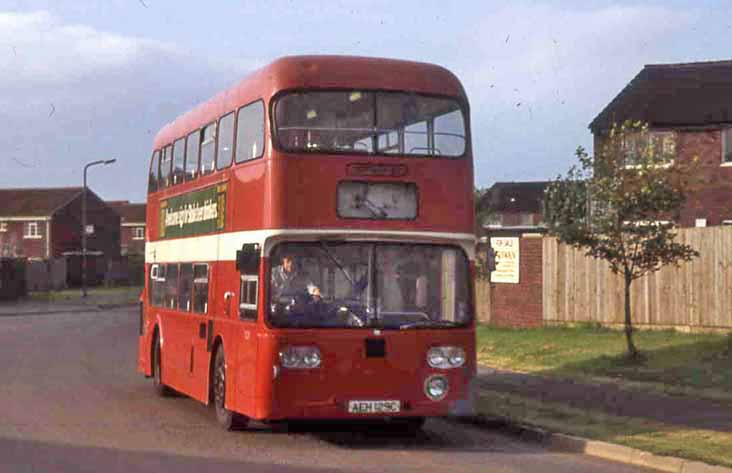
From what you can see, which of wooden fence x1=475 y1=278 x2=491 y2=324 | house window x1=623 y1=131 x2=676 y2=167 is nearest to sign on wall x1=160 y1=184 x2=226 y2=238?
house window x1=623 y1=131 x2=676 y2=167

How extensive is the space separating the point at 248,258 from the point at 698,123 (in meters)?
28.5

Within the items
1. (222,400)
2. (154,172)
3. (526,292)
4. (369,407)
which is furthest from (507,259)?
(369,407)

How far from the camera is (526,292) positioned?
1212 inches

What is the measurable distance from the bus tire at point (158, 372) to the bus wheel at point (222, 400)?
4036mm

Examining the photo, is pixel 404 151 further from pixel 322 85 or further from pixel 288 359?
pixel 288 359

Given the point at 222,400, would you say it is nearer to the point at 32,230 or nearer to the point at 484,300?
the point at 484,300

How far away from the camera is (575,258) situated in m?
29.1

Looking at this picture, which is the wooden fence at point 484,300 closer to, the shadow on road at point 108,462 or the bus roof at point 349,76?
the bus roof at point 349,76

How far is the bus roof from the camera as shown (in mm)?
14586

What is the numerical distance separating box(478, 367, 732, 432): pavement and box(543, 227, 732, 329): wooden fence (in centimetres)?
493

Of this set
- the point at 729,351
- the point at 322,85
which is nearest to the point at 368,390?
the point at 322,85

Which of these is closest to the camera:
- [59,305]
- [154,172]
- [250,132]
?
[250,132]

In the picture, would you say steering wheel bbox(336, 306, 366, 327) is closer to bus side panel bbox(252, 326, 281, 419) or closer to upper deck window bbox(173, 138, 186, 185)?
bus side panel bbox(252, 326, 281, 419)

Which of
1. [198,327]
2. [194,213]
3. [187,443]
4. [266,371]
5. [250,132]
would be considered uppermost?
[250,132]
